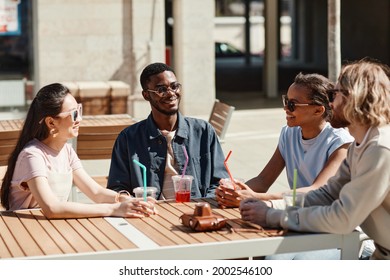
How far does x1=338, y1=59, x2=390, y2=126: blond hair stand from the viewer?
3916 millimetres

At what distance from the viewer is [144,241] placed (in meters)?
3.88

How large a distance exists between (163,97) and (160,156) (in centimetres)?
34

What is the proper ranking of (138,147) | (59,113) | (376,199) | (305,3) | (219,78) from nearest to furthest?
(376,199) < (59,113) < (138,147) < (219,78) < (305,3)

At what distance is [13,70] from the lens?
1438cm

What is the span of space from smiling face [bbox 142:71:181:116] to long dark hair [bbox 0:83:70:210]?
28.8 inches

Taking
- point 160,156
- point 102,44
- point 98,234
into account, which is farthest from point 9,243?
point 102,44

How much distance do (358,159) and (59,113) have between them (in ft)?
5.35

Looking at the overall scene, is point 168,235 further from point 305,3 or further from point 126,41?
point 305,3

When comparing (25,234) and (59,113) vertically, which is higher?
(59,113)

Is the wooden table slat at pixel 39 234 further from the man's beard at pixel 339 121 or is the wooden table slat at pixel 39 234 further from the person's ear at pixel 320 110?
the person's ear at pixel 320 110

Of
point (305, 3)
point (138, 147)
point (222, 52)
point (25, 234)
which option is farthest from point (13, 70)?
point (222, 52)

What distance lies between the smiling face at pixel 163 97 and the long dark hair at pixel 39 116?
73 centimetres

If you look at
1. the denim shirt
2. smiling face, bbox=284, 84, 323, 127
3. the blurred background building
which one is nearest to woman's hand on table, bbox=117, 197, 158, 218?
the denim shirt

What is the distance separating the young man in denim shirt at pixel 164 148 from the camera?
532 cm
